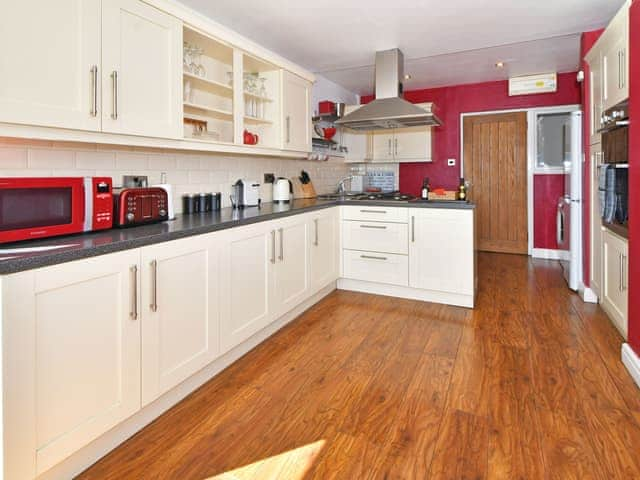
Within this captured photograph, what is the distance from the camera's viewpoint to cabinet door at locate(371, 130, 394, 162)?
19.1ft

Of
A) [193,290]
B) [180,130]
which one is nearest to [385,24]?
[180,130]

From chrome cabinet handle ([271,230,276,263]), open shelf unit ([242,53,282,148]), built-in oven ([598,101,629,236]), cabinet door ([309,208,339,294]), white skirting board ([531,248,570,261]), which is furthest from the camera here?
white skirting board ([531,248,570,261])

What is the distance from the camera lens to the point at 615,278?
9.28ft

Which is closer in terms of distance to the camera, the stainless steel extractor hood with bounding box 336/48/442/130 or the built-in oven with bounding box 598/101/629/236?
the built-in oven with bounding box 598/101/629/236

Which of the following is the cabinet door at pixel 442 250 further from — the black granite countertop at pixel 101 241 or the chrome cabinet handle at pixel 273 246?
the black granite countertop at pixel 101 241

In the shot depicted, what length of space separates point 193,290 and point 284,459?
890 mm

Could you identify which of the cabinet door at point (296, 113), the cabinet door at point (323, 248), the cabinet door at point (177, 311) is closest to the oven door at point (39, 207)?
the cabinet door at point (177, 311)

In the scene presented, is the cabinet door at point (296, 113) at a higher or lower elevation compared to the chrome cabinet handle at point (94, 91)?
higher

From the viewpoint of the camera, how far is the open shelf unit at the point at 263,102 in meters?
3.29

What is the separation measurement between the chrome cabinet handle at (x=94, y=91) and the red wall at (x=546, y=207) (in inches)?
210

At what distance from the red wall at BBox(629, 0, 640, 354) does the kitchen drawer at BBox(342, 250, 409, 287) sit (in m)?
1.68

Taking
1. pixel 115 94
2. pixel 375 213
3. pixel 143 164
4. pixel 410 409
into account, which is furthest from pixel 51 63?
pixel 375 213

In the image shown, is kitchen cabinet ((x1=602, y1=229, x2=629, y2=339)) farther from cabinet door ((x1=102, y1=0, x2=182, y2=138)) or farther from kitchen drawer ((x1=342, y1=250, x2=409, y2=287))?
cabinet door ((x1=102, y1=0, x2=182, y2=138))

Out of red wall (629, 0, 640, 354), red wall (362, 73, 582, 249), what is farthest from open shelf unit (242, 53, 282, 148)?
red wall (362, 73, 582, 249)
